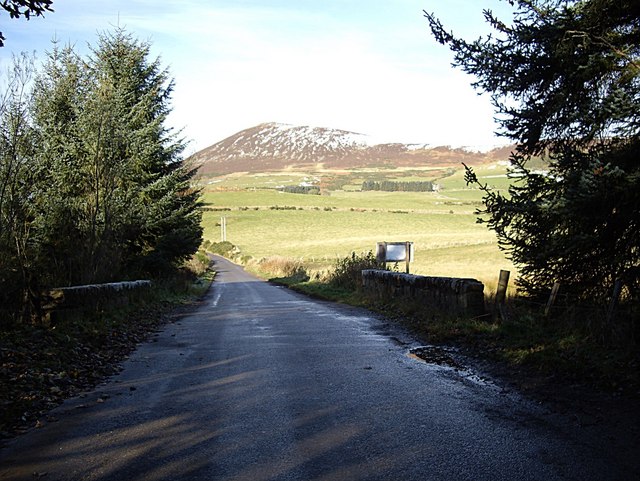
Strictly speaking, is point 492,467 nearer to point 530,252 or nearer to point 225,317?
point 530,252

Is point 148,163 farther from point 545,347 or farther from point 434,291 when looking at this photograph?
point 545,347

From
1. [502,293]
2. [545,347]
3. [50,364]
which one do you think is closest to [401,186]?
[502,293]

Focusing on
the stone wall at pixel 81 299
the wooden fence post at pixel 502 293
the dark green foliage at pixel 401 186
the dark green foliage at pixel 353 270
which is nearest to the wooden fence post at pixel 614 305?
the wooden fence post at pixel 502 293

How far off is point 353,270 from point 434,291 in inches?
417

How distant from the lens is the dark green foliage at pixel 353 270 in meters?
22.6

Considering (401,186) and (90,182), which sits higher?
(401,186)

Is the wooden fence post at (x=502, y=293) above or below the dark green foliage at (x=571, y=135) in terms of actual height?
below

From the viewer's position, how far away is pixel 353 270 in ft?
77.8

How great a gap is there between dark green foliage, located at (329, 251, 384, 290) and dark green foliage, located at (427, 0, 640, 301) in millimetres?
12404

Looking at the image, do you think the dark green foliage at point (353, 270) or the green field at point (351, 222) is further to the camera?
the green field at point (351, 222)

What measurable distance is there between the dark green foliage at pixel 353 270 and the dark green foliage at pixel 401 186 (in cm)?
10304

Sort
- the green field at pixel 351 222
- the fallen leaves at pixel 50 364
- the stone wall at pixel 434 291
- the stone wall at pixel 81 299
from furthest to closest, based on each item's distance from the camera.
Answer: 1. the green field at pixel 351 222
2. the stone wall at pixel 434 291
3. the stone wall at pixel 81 299
4. the fallen leaves at pixel 50 364

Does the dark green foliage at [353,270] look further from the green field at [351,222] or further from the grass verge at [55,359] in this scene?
the grass verge at [55,359]

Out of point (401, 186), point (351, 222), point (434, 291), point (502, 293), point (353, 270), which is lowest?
point (353, 270)
